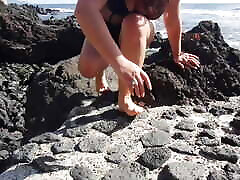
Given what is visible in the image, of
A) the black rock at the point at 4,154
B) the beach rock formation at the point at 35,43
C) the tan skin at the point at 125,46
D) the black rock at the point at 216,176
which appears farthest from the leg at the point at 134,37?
the beach rock formation at the point at 35,43

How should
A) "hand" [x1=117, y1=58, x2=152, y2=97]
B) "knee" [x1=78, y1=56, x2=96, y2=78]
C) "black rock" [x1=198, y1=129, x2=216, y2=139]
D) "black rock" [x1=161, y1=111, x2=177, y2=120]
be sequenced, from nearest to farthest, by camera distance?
1. "hand" [x1=117, y1=58, x2=152, y2=97]
2. "black rock" [x1=198, y1=129, x2=216, y2=139]
3. "black rock" [x1=161, y1=111, x2=177, y2=120]
4. "knee" [x1=78, y1=56, x2=96, y2=78]

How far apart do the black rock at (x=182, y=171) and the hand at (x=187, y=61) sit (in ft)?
3.37

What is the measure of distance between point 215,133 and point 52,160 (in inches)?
37.5

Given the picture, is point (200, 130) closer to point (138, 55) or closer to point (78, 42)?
point (138, 55)

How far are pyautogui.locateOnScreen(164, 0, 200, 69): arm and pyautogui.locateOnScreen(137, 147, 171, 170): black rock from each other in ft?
2.88

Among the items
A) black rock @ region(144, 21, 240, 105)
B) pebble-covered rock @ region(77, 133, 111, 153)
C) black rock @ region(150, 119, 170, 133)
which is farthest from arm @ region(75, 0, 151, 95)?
black rock @ region(144, 21, 240, 105)

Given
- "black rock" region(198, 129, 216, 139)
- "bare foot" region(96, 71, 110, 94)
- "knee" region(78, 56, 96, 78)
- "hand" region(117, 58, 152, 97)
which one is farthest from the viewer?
"bare foot" region(96, 71, 110, 94)

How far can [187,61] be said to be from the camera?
3104 millimetres

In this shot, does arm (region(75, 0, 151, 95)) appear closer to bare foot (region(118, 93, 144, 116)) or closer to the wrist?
bare foot (region(118, 93, 144, 116))

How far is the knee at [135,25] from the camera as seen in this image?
8.28 ft

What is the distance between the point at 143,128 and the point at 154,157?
14.9 inches

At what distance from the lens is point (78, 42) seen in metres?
7.35

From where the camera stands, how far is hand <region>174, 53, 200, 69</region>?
305cm

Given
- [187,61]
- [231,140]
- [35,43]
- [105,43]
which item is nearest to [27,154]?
[105,43]
